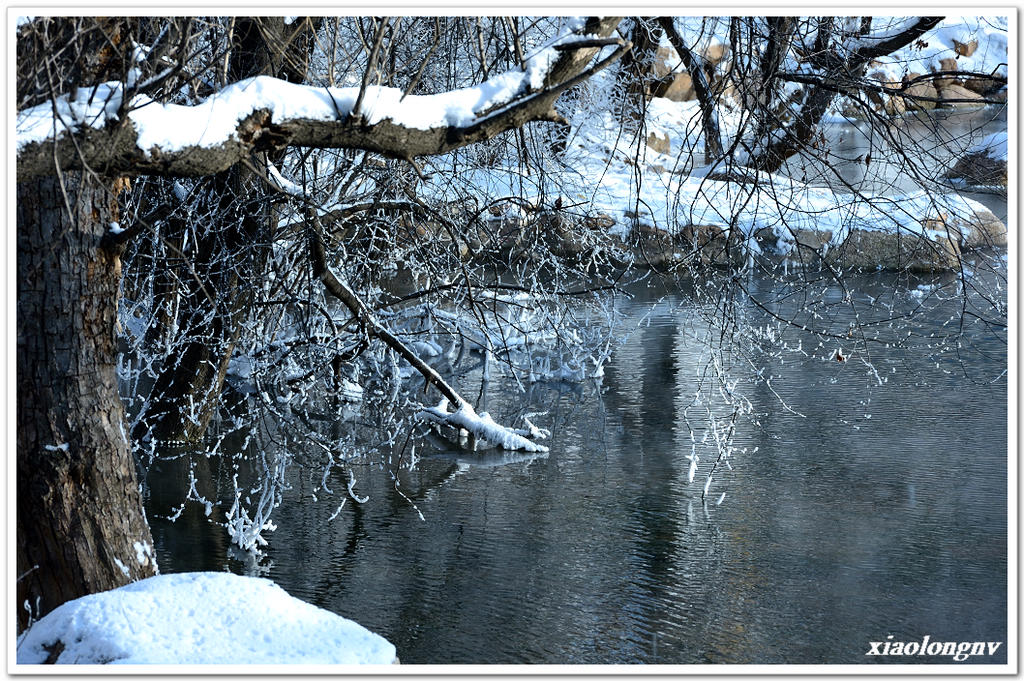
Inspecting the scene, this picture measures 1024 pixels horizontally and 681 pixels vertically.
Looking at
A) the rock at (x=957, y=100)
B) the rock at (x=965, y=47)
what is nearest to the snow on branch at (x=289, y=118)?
the rock at (x=957, y=100)

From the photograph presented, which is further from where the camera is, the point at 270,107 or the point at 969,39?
the point at 969,39

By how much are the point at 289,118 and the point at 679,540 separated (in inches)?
130

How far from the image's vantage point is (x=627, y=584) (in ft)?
16.6

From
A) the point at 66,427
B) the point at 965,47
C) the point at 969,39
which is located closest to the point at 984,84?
the point at 969,39

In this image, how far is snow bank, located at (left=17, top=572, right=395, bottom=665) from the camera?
10.00 feet

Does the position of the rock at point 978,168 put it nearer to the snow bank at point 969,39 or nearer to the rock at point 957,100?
the rock at point 957,100

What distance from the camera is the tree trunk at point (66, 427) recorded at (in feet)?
12.3

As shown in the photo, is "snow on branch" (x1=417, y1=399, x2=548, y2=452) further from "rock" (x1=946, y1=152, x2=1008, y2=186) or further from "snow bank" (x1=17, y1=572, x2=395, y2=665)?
"snow bank" (x1=17, y1=572, x2=395, y2=665)

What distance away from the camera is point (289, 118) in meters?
3.38

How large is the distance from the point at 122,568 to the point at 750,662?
8.29ft

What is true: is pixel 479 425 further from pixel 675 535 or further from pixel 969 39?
pixel 969 39

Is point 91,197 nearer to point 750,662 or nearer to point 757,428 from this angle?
point 750,662

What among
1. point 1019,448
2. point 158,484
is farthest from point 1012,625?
point 158,484

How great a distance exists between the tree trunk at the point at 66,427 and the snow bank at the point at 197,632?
55cm
